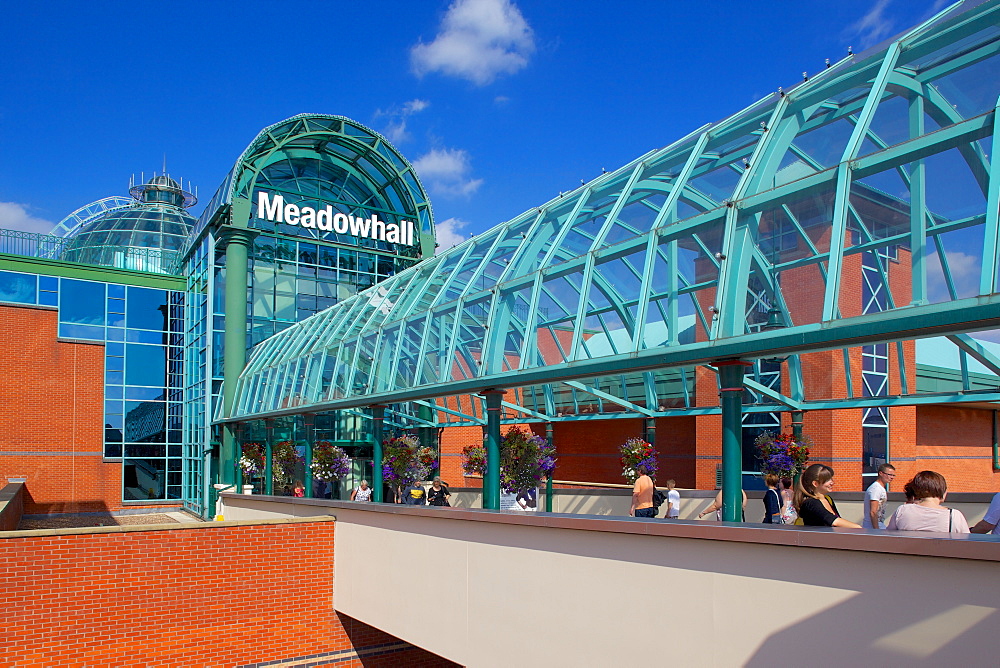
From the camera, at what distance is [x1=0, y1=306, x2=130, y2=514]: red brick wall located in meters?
26.9

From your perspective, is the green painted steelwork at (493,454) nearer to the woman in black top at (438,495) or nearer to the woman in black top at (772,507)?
the woman in black top at (772,507)

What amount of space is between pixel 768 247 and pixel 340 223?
→ 71.0ft

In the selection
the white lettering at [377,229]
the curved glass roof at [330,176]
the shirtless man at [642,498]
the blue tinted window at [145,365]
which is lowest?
the shirtless man at [642,498]

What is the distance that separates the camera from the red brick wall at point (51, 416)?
26.9 metres

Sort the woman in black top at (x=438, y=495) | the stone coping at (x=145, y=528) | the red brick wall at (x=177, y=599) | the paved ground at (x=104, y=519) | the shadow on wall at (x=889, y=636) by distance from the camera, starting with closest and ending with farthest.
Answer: the shadow on wall at (x=889, y=636) → the stone coping at (x=145, y=528) → the red brick wall at (x=177, y=599) → the woman in black top at (x=438, y=495) → the paved ground at (x=104, y=519)

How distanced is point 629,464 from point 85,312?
2199cm

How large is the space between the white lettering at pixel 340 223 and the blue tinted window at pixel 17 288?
35.0ft

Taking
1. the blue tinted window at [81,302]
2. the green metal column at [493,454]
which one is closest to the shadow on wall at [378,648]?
the green metal column at [493,454]

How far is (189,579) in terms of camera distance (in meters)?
12.1

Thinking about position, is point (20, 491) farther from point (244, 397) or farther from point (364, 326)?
point (364, 326)

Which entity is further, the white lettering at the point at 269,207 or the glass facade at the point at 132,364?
the glass facade at the point at 132,364

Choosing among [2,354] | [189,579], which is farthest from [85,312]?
[189,579]

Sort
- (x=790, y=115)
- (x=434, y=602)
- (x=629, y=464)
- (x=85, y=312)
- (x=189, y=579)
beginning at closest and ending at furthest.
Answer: (x=790, y=115) → (x=434, y=602) → (x=189, y=579) → (x=629, y=464) → (x=85, y=312)

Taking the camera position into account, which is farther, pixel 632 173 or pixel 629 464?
pixel 629 464
